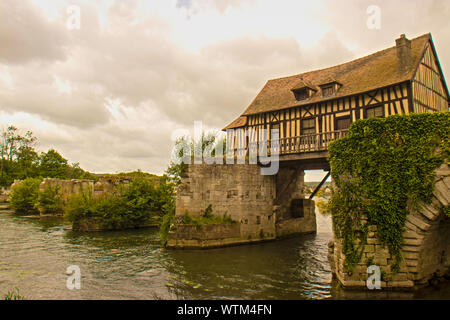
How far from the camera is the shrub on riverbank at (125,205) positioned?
16.1 m

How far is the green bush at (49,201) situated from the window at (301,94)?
861 inches

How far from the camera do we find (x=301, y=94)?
13.8 m

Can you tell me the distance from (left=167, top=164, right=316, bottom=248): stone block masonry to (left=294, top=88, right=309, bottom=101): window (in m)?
4.19

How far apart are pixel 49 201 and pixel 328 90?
23742mm

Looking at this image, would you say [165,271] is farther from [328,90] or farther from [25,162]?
[25,162]

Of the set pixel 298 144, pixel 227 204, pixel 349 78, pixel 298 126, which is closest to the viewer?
pixel 298 144

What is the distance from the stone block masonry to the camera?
1116cm

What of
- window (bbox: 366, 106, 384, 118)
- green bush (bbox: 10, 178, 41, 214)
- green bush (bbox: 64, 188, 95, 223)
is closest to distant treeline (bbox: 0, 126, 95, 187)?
green bush (bbox: 10, 178, 41, 214)

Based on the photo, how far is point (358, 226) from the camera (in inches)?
252

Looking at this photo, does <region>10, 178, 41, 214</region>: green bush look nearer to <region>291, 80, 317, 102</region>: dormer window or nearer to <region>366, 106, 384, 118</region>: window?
<region>291, 80, 317, 102</region>: dormer window

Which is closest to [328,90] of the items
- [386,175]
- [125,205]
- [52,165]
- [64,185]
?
[386,175]
